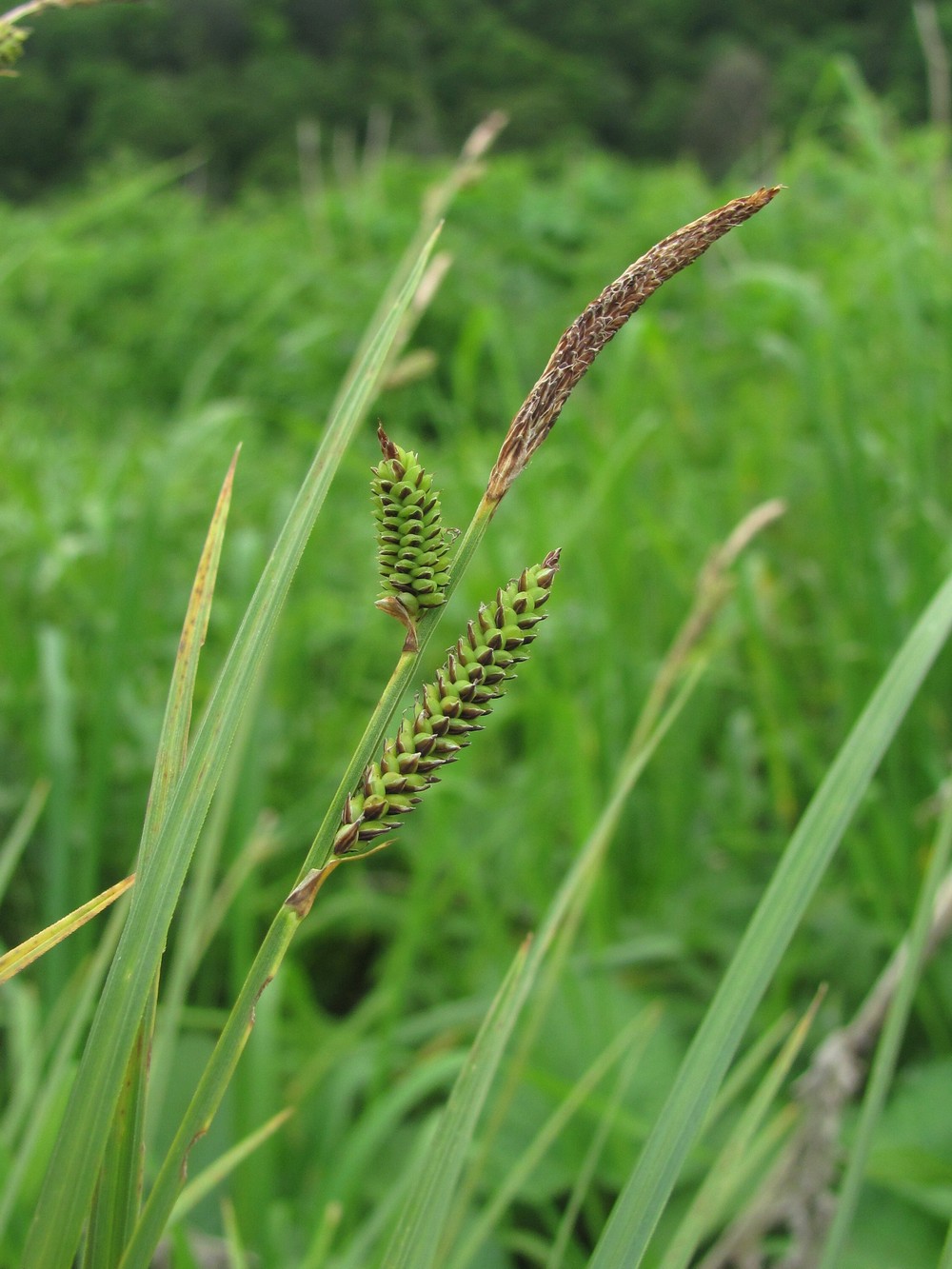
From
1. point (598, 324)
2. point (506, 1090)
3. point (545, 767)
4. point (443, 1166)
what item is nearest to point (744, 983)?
point (443, 1166)

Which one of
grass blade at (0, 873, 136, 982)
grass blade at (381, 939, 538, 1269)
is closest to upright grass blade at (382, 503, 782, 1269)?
grass blade at (381, 939, 538, 1269)

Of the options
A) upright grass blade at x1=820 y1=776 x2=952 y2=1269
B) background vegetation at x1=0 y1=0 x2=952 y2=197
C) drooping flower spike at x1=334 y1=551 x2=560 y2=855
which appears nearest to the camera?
drooping flower spike at x1=334 y1=551 x2=560 y2=855

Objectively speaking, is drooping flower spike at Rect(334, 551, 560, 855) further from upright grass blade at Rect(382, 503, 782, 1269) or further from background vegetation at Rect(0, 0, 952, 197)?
background vegetation at Rect(0, 0, 952, 197)

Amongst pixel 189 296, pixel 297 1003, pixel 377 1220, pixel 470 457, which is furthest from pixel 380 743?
pixel 189 296

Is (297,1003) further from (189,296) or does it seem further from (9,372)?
(189,296)

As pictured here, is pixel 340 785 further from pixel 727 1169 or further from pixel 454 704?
pixel 727 1169

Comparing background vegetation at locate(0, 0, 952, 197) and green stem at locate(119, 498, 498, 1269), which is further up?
background vegetation at locate(0, 0, 952, 197)
